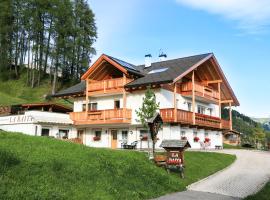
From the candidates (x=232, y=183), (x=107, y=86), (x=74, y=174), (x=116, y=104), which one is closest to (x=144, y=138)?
(x=116, y=104)

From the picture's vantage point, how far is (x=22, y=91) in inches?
2258

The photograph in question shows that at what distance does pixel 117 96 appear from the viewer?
3419 cm

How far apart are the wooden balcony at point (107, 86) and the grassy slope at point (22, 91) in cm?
1868

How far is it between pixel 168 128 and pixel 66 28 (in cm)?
3461

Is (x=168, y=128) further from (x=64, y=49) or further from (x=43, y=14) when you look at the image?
(x=43, y=14)

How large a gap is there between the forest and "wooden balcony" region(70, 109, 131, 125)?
2155 cm

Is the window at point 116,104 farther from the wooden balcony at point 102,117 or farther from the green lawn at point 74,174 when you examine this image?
the green lawn at point 74,174

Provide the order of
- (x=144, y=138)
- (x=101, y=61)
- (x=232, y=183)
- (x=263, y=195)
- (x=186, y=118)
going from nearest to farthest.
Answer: (x=263, y=195)
(x=232, y=183)
(x=186, y=118)
(x=144, y=138)
(x=101, y=61)

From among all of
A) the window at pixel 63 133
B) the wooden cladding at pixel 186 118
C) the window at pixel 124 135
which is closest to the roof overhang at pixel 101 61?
the window at pixel 124 135

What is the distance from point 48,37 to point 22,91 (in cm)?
991

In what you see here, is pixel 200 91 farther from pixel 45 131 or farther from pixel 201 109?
pixel 45 131

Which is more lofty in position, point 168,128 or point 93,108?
point 93,108

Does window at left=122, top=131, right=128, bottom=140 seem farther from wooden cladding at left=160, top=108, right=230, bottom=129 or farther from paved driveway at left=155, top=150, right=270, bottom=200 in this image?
paved driveway at left=155, top=150, right=270, bottom=200

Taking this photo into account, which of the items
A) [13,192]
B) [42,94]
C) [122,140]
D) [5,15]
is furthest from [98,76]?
[5,15]
